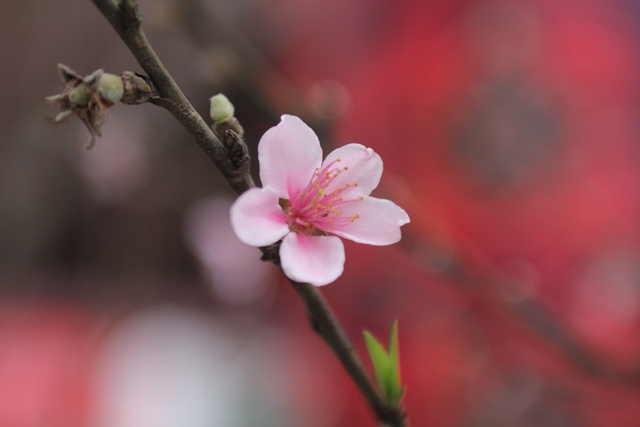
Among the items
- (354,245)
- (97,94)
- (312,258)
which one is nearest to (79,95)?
(97,94)

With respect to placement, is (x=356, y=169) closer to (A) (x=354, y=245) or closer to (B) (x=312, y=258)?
(B) (x=312, y=258)

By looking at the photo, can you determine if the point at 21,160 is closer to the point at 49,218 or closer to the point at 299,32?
the point at 49,218

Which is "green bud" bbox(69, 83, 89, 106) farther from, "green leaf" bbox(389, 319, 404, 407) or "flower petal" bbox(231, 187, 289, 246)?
"green leaf" bbox(389, 319, 404, 407)

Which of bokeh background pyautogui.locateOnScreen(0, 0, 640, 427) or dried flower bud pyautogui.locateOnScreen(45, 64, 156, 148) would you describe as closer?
dried flower bud pyautogui.locateOnScreen(45, 64, 156, 148)

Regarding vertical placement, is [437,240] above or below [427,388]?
above

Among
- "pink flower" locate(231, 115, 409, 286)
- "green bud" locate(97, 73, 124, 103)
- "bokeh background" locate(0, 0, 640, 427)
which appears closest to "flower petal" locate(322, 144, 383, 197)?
"pink flower" locate(231, 115, 409, 286)

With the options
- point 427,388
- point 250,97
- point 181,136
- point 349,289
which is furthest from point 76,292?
point 250,97
